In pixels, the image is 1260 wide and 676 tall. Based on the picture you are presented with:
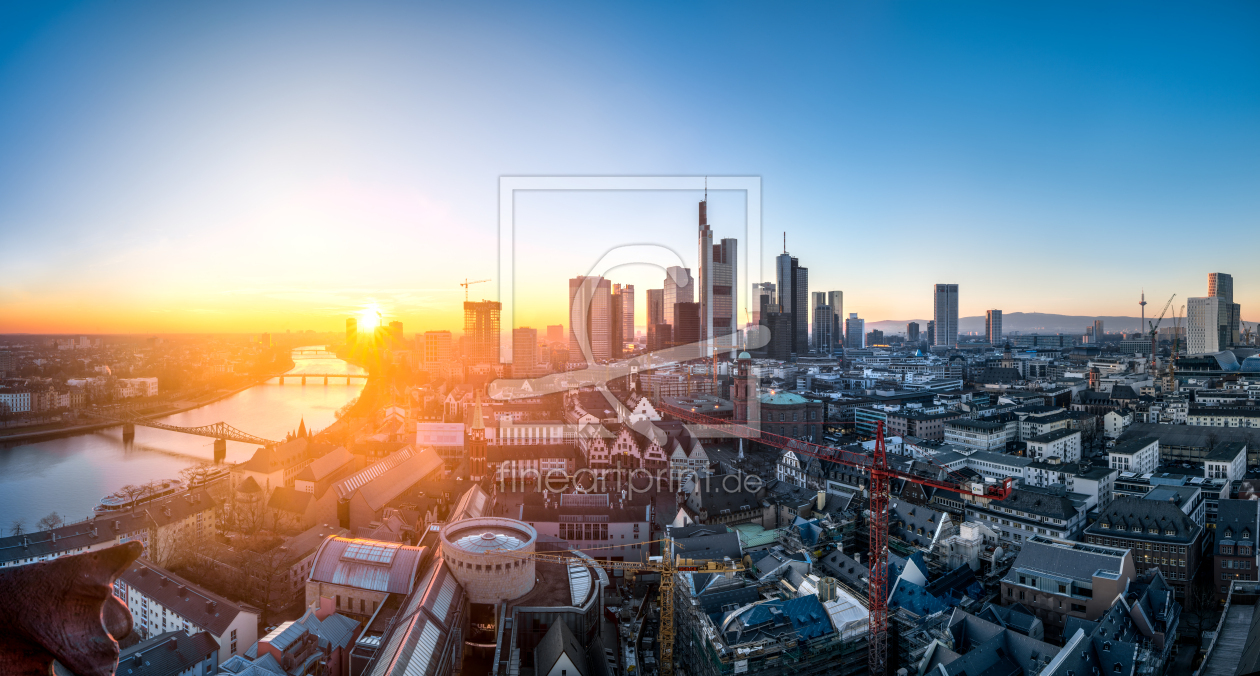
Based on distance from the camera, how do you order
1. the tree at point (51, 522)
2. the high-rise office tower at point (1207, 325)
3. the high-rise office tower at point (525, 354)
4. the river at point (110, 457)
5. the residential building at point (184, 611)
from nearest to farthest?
1. the residential building at point (184, 611)
2. the tree at point (51, 522)
3. the river at point (110, 457)
4. the high-rise office tower at point (525, 354)
5. the high-rise office tower at point (1207, 325)

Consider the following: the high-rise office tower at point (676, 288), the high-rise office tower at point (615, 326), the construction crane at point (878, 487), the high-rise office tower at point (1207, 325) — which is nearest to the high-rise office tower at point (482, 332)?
the high-rise office tower at point (615, 326)

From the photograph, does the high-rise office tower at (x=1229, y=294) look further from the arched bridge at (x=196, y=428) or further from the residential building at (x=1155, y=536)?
the arched bridge at (x=196, y=428)

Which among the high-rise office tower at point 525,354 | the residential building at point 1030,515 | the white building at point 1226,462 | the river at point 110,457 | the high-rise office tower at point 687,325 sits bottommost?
the river at point 110,457

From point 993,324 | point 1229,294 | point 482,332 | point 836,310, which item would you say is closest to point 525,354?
point 482,332

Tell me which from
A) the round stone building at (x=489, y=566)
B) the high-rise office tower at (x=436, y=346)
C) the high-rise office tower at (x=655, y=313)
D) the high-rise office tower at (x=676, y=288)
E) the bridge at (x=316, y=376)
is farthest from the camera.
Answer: the bridge at (x=316, y=376)

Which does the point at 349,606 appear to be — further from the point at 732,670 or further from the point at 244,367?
the point at 244,367

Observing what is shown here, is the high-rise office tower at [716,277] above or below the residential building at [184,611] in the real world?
above

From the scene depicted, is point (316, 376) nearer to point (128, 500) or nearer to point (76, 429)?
point (76, 429)

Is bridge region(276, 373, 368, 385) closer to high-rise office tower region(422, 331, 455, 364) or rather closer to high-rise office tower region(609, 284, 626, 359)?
high-rise office tower region(422, 331, 455, 364)
